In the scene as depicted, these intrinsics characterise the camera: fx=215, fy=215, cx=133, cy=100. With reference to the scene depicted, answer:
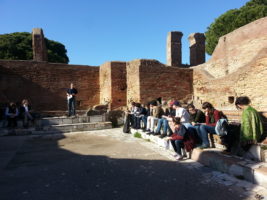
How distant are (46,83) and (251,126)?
1297 cm

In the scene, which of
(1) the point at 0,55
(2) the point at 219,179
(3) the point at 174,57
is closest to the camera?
(2) the point at 219,179

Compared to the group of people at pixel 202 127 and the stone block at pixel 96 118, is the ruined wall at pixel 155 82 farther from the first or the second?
the group of people at pixel 202 127

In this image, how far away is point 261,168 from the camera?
349cm

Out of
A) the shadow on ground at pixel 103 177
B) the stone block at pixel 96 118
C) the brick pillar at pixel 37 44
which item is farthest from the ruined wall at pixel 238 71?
the brick pillar at pixel 37 44

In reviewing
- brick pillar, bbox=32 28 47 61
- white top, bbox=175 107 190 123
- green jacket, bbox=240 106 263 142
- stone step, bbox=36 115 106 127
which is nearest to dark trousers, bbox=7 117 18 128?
stone step, bbox=36 115 106 127

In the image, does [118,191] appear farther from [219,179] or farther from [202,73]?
[202,73]

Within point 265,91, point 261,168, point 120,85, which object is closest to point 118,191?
point 261,168

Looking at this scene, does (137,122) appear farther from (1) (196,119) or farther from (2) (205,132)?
(2) (205,132)

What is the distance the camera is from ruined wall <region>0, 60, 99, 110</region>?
43.4 feet

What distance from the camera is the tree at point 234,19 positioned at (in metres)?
22.7

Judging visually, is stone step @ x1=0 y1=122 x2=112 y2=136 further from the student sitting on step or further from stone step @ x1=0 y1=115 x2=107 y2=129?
the student sitting on step

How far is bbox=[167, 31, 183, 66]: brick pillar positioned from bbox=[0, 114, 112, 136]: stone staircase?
1231 centimetres

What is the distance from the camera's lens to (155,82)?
488 inches

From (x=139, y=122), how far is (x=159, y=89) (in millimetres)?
4008
